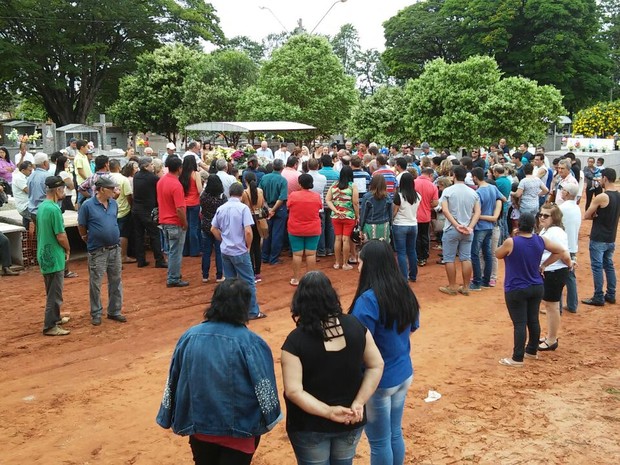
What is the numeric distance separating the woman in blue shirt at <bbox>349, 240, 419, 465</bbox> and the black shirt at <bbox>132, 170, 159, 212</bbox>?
713cm

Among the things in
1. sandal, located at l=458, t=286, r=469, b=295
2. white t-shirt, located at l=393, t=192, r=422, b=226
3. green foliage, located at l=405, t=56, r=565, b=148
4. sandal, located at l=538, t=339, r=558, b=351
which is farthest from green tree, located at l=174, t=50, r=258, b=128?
sandal, located at l=538, t=339, r=558, b=351

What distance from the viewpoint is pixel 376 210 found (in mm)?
8906

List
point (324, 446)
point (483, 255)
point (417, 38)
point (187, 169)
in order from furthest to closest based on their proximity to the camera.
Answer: point (417, 38), point (483, 255), point (187, 169), point (324, 446)

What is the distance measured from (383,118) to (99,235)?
2064 cm

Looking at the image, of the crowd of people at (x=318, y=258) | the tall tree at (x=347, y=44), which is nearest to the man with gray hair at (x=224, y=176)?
the crowd of people at (x=318, y=258)

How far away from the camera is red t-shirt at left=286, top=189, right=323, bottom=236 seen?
884cm

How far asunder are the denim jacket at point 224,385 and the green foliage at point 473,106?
18239 millimetres

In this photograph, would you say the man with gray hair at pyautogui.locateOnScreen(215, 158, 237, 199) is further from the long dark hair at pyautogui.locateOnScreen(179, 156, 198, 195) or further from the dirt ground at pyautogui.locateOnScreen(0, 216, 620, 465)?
the dirt ground at pyautogui.locateOnScreen(0, 216, 620, 465)

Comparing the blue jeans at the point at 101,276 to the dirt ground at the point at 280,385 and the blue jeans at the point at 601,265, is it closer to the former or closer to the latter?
the dirt ground at the point at 280,385

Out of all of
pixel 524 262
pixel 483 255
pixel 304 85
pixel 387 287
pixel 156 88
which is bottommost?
pixel 483 255

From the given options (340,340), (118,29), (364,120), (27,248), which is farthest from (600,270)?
(118,29)

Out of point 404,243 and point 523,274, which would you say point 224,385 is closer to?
point 523,274

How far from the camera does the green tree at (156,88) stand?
35.9 metres

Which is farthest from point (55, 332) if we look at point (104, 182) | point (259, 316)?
point (259, 316)
